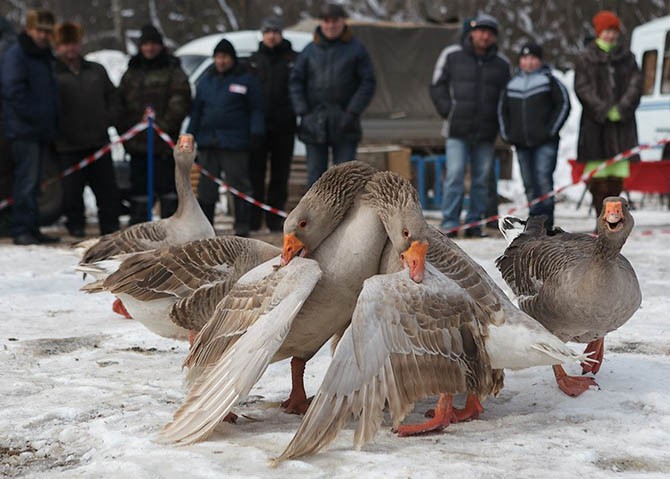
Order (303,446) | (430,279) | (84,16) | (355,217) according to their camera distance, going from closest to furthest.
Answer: (303,446) < (430,279) < (355,217) < (84,16)

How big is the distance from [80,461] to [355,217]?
4.96 feet

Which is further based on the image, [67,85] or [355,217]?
[67,85]

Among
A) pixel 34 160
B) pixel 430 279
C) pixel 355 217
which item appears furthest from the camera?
pixel 34 160

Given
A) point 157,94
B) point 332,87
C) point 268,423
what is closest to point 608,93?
point 332,87

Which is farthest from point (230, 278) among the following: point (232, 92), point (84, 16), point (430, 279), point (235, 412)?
point (84, 16)

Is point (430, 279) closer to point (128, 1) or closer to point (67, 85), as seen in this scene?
point (67, 85)

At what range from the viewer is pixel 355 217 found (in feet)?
13.1

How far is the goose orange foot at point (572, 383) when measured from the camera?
4281 mm

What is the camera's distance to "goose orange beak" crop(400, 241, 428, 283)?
3.58 m

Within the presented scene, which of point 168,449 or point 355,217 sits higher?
point 355,217

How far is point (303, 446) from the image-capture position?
331 centimetres

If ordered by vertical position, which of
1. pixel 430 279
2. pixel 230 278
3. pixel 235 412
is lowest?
pixel 235 412

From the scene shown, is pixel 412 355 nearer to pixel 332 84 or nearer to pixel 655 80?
pixel 332 84

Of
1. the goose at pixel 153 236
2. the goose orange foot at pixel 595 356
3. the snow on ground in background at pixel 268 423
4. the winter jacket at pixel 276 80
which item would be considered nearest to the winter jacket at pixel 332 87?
the winter jacket at pixel 276 80
